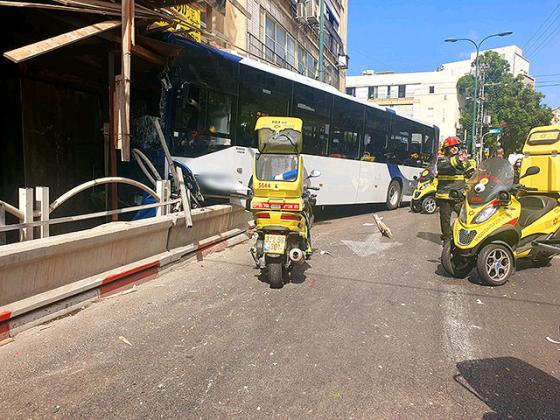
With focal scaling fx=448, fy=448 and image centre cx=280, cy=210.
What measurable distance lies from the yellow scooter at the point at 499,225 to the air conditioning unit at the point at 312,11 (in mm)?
20733

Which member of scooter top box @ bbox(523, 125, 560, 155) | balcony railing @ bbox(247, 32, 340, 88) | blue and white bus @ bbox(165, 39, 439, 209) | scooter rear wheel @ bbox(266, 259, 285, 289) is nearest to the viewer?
scooter rear wheel @ bbox(266, 259, 285, 289)

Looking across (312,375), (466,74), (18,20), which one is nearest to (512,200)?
(312,375)

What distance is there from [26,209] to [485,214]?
18.0 feet

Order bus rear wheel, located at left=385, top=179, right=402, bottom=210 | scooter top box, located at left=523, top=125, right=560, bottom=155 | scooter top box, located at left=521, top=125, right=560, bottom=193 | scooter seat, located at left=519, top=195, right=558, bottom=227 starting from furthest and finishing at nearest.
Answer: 1. bus rear wheel, located at left=385, top=179, right=402, bottom=210
2. scooter top box, located at left=523, top=125, right=560, bottom=155
3. scooter top box, located at left=521, top=125, right=560, bottom=193
4. scooter seat, located at left=519, top=195, right=558, bottom=227

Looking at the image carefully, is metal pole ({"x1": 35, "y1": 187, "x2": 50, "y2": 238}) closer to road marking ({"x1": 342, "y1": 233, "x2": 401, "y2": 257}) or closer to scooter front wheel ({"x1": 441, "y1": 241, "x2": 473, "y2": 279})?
road marking ({"x1": 342, "y1": 233, "x2": 401, "y2": 257})

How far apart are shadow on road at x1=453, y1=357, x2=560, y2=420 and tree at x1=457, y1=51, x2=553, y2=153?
48532mm

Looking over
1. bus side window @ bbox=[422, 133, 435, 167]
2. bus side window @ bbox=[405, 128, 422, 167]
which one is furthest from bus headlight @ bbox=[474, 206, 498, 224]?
bus side window @ bbox=[422, 133, 435, 167]

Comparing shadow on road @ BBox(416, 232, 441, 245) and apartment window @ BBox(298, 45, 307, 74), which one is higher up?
apartment window @ BBox(298, 45, 307, 74)

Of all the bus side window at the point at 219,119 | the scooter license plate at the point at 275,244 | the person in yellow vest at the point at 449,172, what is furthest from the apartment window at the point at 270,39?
the scooter license plate at the point at 275,244

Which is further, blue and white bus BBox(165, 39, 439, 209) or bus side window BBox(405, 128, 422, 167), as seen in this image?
bus side window BBox(405, 128, 422, 167)

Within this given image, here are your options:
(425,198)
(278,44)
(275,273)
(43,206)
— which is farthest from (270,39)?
(43,206)

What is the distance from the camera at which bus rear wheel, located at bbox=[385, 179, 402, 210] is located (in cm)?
1520

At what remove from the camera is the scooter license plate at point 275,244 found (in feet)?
18.5

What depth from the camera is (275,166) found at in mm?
6141
